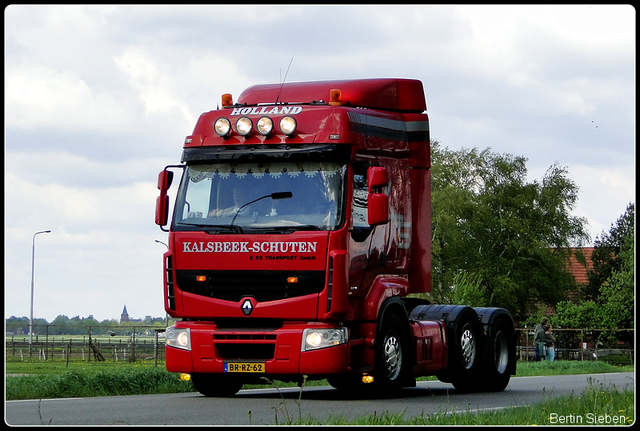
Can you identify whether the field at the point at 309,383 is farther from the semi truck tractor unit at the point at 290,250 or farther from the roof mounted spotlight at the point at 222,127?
the roof mounted spotlight at the point at 222,127

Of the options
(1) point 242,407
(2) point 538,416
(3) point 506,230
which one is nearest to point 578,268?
(3) point 506,230

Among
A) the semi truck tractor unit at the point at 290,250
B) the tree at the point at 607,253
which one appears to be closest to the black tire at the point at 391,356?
the semi truck tractor unit at the point at 290,250

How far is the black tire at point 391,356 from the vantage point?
1357cm

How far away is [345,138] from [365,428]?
5307 millimetres

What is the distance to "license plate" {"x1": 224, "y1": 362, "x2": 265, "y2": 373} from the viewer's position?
1299 cm

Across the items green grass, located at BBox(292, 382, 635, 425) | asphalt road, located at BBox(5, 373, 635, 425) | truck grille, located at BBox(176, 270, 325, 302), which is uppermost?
truck grille, located at BBox(176, 270, 325, 302)

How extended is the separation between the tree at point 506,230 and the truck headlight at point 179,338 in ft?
163

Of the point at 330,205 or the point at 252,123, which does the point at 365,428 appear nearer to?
the point at 330,205

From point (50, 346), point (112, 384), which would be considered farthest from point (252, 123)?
point (50, 346)

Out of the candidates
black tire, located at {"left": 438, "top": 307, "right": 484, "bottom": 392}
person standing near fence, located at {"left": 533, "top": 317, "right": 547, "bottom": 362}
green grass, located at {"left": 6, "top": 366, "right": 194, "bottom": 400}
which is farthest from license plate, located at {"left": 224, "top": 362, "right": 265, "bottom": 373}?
person standing near fence, located at {"left": 533, "top": 317, "right": 547, "bottom": 362}

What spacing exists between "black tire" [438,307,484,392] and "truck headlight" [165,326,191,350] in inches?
159

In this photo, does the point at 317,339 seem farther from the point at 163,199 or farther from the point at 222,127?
the point at 222,127

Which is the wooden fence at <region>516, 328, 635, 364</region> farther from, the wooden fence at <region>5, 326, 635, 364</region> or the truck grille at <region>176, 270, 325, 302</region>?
the truck grille at <region>176, 270, 325, 302</region>

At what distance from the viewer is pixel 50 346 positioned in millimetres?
46812
